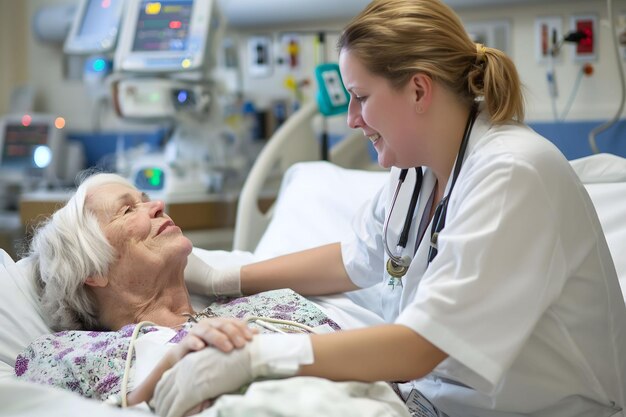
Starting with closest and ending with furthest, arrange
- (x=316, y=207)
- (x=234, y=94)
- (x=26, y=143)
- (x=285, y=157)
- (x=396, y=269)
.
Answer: (x=396, y=269)
(x=316, y=207)
(x=285, y=157)
(x=234, y=94)
(x=26, y=143)

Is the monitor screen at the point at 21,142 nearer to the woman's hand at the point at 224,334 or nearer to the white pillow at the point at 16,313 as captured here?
the white pillow at the point at 16,313

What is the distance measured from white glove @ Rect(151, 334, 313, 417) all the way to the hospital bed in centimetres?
6

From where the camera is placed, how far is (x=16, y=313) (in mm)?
1943

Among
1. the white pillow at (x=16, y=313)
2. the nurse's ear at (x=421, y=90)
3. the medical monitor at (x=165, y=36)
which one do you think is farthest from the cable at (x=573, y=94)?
the white pillow at (x=16, y=313)

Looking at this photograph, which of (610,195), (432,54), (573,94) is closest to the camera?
(432,54)

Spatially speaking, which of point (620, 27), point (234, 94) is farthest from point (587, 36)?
point (234, 94)

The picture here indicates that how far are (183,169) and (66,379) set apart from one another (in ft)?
6.57

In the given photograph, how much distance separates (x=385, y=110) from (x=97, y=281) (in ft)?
2.81

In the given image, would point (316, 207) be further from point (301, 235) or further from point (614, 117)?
point (614, 117)

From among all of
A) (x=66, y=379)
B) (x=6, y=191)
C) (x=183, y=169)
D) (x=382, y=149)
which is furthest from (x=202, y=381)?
(x=6, y=191)

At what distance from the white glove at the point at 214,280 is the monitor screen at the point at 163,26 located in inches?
66.0

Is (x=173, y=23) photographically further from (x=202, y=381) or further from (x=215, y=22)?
(x=202, y=381)

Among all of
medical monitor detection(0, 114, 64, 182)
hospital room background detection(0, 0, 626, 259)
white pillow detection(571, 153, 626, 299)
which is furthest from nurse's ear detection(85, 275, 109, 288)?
medical monitor detection(0, 114, 64, 182)

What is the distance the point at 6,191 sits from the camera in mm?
4621
